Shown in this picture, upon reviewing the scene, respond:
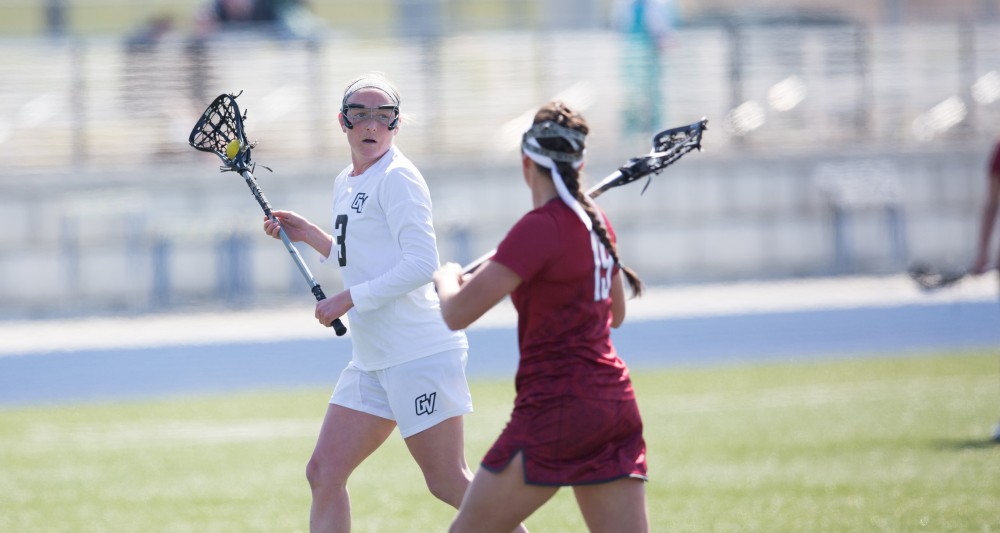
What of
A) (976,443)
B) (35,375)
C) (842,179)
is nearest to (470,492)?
(976,443)

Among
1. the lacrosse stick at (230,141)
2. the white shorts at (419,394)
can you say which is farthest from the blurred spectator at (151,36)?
the white shorts at (419,394)

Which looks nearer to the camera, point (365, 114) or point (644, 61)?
point (365, 114)

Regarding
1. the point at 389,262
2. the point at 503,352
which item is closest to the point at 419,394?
the point at 389,262

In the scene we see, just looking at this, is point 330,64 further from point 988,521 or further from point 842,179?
point 988,521

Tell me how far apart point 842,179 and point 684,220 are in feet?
8.03

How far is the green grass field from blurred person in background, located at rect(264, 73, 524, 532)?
1863mm

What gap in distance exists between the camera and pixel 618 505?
455 centimetres

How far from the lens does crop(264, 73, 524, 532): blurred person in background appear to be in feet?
18.0

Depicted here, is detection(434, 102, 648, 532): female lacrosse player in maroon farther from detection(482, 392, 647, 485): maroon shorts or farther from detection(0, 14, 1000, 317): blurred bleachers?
detection(0, 14, 1000, 317): blurred bleachers

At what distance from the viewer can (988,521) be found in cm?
699

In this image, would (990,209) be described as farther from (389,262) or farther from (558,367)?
(558,367)

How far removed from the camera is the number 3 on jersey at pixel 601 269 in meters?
4.63

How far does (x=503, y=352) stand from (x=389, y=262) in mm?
9081

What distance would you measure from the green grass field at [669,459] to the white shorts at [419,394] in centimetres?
188
